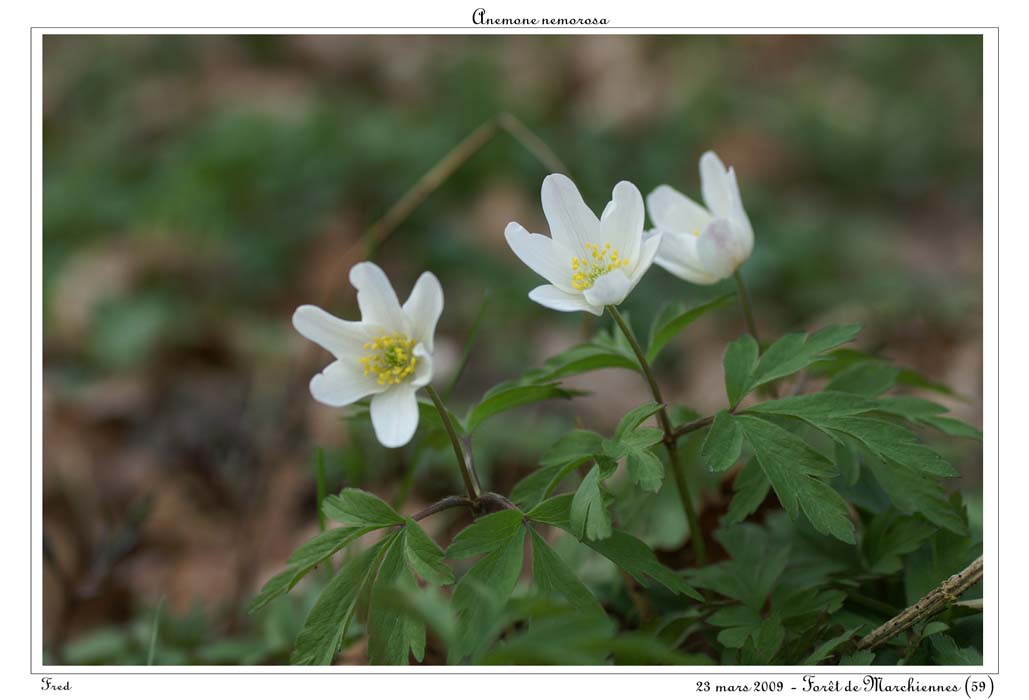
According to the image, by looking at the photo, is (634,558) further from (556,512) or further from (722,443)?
(722,443)

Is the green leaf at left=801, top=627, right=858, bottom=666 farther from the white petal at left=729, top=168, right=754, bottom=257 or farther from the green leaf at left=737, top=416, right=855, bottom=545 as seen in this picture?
the white petal at left=729, top=168, right=754, bottom=257

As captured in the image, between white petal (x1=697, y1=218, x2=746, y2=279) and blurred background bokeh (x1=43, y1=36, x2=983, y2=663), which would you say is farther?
blurred background bokeh (x1=43, y1=36, x2=983, y2=663)

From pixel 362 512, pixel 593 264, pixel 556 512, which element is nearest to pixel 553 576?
pixel 556 512

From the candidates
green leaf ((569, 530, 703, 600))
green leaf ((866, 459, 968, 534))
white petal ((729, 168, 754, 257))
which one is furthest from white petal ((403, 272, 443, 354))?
green leaf ((866, 459, 968, 534))

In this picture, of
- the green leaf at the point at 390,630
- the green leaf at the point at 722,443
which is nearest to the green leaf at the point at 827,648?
the green leaf at the point at 722,443

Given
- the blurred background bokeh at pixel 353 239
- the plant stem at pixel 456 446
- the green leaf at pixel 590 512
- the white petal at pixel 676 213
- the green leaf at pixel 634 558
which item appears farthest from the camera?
the blurred background bokeh at pixel 353 239

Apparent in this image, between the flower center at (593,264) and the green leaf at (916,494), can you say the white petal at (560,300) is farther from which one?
the green leaf at (916,494)

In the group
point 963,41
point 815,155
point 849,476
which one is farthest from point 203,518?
point 963,41
